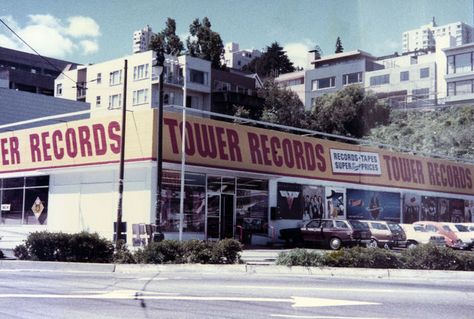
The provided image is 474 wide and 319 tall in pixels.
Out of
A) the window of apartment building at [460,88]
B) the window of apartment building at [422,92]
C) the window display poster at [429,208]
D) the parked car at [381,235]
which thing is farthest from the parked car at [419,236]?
the window of apartment building at [422,92]

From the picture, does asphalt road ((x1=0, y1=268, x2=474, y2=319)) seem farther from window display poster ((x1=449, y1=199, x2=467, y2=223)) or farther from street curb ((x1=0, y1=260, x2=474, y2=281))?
window display poster ((x1=449, y1=199, x2=467, y2=223))

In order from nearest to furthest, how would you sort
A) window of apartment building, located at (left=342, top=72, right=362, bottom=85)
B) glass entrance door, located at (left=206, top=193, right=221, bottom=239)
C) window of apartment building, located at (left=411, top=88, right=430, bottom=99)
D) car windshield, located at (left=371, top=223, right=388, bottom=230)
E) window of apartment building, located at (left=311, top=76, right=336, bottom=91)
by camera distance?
glass entrance door, located at (left=206, top=193, right=221, bottom=239)
car windshield, located at (left=371, top=223, right=388, bottom=230)
window of apartment building, located at (left=411, top=88, right=430, bottom=99)
window of apartment building, located at (left=342, top=72, right=362, bottom=85)
window of apartment building, located at (left=311, top=76, right=336, bottom=91)

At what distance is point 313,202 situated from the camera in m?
31.5

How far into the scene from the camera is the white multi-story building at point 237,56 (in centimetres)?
12475

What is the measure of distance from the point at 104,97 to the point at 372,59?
4223cm

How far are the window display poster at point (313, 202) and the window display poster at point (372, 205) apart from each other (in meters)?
2.30

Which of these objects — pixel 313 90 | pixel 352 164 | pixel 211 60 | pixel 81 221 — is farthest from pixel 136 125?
pixel 313 90

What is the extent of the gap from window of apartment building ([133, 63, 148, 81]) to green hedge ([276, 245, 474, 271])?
48746 mm

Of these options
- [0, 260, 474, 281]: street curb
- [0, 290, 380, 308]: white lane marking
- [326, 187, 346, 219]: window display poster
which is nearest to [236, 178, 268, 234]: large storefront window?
[326, 187, 346, 219]: window display poster

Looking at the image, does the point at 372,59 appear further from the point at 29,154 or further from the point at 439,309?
the point at 439,309

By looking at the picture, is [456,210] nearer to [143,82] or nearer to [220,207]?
[220,207]

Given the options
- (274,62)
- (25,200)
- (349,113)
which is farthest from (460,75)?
(25,200)

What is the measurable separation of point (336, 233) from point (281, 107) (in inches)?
1708

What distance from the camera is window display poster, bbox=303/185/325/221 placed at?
102 feet
